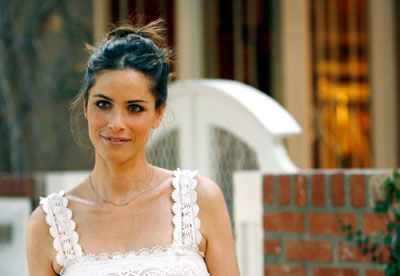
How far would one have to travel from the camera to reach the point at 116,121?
220cm

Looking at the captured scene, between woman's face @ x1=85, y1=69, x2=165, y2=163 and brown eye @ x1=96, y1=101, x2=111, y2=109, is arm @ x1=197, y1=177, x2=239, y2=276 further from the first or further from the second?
brown eye @ x1=96, y1=101, x2=111, y2=109

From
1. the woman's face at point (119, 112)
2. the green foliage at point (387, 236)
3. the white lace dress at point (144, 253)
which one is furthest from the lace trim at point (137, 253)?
the green foliage at point (387, 236)

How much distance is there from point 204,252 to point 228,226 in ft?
0.37

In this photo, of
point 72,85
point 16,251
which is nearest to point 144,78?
point 16,251

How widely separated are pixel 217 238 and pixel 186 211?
5.1 inches

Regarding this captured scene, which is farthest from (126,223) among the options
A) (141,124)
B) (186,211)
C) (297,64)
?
(297,64)

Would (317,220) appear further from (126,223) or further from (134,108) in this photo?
(134,108)

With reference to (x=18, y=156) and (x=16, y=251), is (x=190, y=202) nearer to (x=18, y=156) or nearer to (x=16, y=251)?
(x=16, y=251)

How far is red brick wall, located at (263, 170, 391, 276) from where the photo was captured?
315 centimetres

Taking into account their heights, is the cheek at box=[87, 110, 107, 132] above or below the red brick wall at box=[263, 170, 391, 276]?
above

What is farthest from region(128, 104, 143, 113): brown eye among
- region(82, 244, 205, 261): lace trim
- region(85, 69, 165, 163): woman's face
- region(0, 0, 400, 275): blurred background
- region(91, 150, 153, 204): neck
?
region(0, 0, 400, 275): blurred background

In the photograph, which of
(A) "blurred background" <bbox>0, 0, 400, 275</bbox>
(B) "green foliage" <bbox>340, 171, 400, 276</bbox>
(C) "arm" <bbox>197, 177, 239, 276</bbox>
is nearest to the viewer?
(C) "arm" <bbox>197, 177, 239, 276</bbox>

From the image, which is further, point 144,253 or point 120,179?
point 120,179

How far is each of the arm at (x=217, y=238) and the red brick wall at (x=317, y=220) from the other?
3.28 feet
